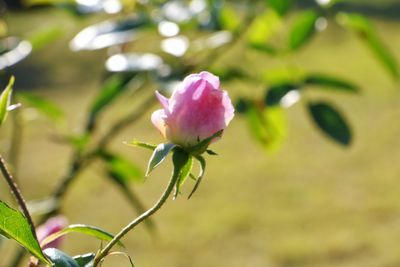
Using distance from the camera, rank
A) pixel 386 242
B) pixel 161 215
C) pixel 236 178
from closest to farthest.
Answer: pixel 386 242, pixel 161 215, pixel 236 178

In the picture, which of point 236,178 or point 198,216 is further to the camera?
point 236,178

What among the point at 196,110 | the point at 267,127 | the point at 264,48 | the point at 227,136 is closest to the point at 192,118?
the point at 196,110

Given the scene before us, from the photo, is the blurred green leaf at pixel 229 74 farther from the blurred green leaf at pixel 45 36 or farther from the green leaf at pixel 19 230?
the green leaf at pixel 19 230

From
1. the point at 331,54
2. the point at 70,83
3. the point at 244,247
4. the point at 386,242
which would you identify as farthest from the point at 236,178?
the point at 331,54

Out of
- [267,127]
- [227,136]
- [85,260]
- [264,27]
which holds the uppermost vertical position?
[227,136]

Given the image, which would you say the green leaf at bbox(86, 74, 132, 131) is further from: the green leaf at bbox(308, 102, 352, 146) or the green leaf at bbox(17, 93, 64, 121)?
the green leaf at bbox(308, 102, 352, 146)

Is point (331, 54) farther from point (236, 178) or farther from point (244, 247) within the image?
point (244, 247)

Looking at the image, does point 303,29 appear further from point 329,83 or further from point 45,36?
point 45,36
